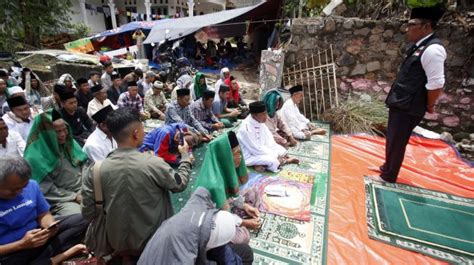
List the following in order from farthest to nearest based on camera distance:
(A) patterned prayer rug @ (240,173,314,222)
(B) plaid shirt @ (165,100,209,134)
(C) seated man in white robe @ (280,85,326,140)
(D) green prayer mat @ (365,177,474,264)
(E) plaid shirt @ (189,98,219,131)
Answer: (E) plaid shirt @ (189,98,219,131)
(C) seated man in white robe @ (280,85,326,140)
(B) plaid shirt @ (165,100,209,134)
(A) patterned prayer rug @ (240,173,314,222)
(D) green prayer mat @ (365,177,474,264)

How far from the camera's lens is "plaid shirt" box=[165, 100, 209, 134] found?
4.44m

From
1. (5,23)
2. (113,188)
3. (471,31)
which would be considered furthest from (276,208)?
(5,23)

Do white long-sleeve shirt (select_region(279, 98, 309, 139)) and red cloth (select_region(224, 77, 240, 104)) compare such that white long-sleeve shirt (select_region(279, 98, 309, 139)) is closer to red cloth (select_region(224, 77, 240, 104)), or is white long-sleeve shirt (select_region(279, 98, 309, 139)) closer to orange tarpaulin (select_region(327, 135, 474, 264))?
orange tarpaulin (select_region(327, 135, 474, 264))

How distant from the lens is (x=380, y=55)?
5.42 meters

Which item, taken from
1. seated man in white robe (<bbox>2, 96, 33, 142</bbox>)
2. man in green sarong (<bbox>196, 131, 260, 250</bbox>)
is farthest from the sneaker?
seated man in white robe (<bbox>2, 96, 33, 142</bbox>)

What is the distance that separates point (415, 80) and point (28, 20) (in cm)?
1564

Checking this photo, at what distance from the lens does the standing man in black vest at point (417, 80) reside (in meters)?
2.68

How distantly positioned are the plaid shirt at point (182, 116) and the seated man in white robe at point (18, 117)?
193cm

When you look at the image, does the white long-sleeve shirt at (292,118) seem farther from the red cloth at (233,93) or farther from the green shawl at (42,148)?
the green shawl at (42,148)

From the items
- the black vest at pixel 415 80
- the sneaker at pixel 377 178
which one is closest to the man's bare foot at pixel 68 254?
the sneaker at pixel 377 178

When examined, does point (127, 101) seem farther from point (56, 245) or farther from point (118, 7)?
point (118, 7)

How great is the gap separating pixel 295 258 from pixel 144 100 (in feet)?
16.6

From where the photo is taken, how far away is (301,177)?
11.4 ft

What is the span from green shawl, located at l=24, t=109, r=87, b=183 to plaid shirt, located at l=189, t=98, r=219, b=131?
2.76 metres
